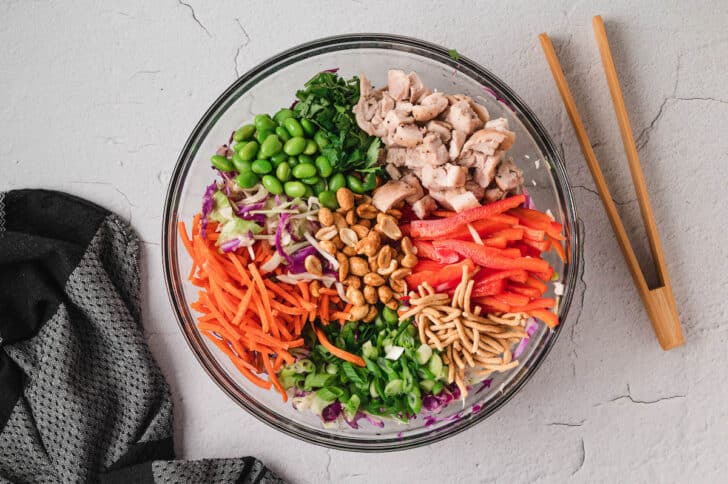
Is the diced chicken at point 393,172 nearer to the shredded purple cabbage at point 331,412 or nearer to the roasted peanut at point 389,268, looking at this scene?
the roasted peanut at point 389,268

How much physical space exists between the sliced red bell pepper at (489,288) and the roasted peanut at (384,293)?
0.25 metres

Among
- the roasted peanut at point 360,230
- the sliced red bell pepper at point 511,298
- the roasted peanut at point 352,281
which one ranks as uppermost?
the roasted peanut at point 360,230

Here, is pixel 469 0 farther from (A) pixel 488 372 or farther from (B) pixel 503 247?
(A) pixel 488 372

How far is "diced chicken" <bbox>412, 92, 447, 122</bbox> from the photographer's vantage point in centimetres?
186

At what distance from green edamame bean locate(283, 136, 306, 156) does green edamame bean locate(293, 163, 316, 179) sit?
0.15 feet

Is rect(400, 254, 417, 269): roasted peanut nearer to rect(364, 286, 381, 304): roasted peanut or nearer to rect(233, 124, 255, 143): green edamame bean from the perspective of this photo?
rect(364, 286, 381, 304): roasted peanut

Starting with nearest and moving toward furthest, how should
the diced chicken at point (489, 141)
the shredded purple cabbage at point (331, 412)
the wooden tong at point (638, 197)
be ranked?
the diced chicken at point (489, 141) < the shredded purple cabbage at point (331, 412) < the wooden tong at point (638, 197)

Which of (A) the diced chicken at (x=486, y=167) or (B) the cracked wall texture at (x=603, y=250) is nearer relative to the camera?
(A) the diced chicken at (x=486, y=167)

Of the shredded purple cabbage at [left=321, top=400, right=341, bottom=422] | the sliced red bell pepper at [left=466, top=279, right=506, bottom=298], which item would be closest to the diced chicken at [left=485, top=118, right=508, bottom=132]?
the sliced red bell pepper at [left=466, top=279, right=506, bottom=298]

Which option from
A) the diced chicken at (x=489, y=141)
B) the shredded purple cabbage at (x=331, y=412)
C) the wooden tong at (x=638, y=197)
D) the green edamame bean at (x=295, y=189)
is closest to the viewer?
A: the diced chicken at (x=489, y=141)

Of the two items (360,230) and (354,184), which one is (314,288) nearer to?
(360,230)

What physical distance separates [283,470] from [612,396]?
49.1 inches

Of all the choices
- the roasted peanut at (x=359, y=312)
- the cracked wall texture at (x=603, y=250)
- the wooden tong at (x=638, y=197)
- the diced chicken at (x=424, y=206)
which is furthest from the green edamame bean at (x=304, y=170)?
the wooden tong at (x=638, y=197)

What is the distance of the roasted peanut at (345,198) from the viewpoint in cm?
191
